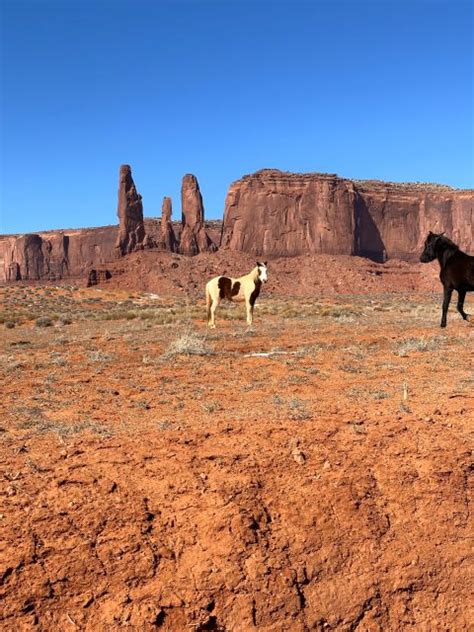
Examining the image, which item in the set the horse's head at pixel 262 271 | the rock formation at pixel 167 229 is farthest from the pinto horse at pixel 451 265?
the rock formation at pixel 167 229

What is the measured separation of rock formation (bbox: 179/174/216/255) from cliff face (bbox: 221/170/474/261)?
442 centimetres

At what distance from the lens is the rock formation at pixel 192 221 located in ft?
346

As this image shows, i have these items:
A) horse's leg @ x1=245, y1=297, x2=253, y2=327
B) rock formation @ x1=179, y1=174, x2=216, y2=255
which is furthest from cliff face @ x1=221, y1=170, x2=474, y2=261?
horse's leg @ x1=245, y1=297, x2=253, y2=327

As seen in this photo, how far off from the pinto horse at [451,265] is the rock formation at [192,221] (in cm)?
9077

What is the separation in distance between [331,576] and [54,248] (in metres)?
155

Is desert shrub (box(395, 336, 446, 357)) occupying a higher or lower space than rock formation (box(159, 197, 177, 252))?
lower

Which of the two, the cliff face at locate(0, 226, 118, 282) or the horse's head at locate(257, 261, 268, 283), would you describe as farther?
the cliff face at locate(0, 226, 118, 282)

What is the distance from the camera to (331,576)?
4496mm

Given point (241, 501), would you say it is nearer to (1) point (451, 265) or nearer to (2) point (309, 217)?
(1) point (451, 265)

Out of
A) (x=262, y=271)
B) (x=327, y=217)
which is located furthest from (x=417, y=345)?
(x=327, y=217)

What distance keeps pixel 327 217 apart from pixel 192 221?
26.3 meters

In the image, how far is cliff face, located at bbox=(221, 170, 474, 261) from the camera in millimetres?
107250

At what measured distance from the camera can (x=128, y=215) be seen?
102938 mm

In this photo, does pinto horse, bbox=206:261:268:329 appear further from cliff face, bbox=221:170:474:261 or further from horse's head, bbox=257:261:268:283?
cliff face, bbox=221:170:474:261
